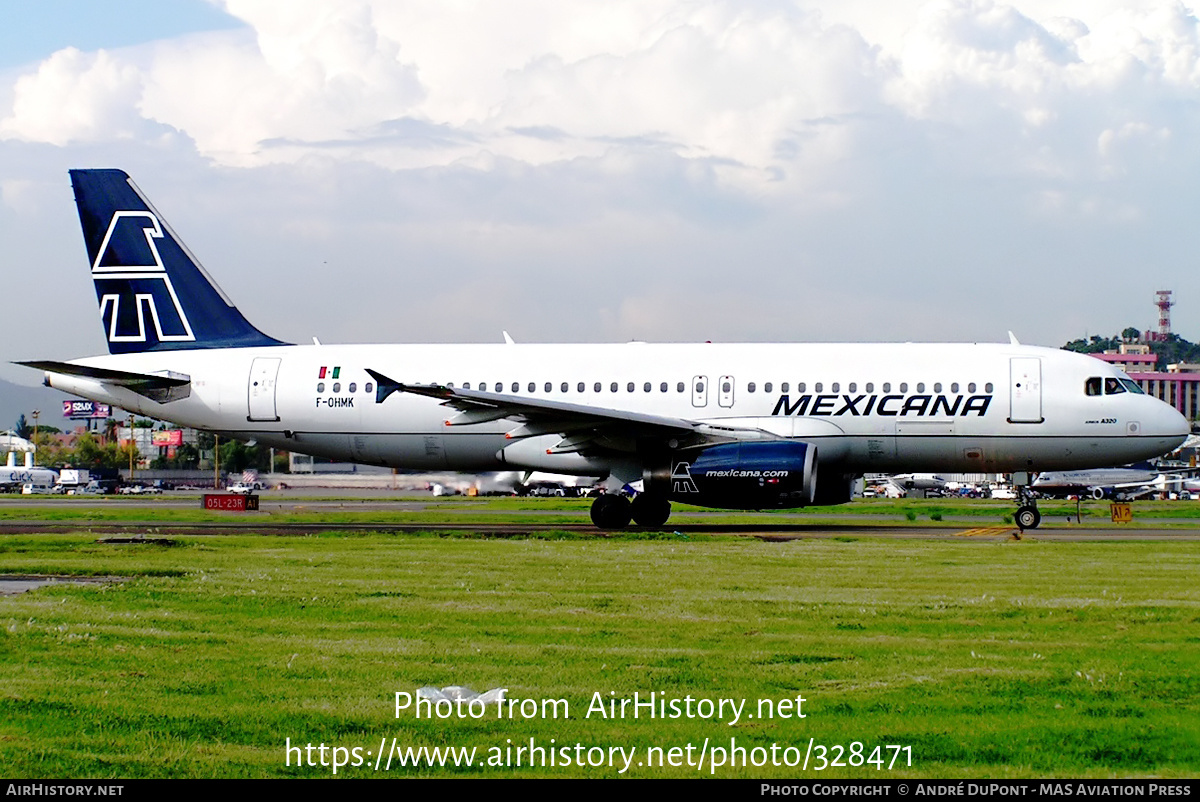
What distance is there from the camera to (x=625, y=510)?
27.6 m

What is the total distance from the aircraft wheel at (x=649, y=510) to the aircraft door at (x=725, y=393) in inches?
92.9

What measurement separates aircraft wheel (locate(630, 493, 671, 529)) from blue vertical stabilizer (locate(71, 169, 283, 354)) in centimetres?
1007

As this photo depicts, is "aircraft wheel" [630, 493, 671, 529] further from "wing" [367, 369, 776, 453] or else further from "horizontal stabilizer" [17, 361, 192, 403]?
"horizontal stabilizer" [17, 361, 192, 403]

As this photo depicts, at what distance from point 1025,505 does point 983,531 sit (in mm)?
1308

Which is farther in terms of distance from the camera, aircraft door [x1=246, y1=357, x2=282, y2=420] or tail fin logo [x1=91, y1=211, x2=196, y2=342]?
tail fin logo [x1=91, y1=211, x2=196, y2=342]

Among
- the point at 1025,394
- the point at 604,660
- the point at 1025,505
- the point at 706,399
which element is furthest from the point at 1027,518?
the point at 604,660

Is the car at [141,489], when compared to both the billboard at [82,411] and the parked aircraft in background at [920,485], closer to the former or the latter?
the parked aircraft in background at [920,485]

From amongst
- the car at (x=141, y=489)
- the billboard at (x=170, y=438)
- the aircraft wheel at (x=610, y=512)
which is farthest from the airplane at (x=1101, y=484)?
the billboard at (x=170, y=438)

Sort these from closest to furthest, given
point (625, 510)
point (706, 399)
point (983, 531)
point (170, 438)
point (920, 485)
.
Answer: point (983, 531) → point (625, 510) → point (706, 399) → point (920, 485) → point (170, 438)

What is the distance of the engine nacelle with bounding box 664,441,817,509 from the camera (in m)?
24.6

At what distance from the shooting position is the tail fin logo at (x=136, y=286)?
99.5ft

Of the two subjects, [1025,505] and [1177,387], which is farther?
[1177,387]

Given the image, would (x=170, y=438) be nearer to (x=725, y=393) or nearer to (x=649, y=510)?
(x=649, y=510)

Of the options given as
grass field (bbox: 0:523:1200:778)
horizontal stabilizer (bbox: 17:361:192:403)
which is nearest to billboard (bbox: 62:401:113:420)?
horizontal stabilizer (bbox: 17:361:192:403)
